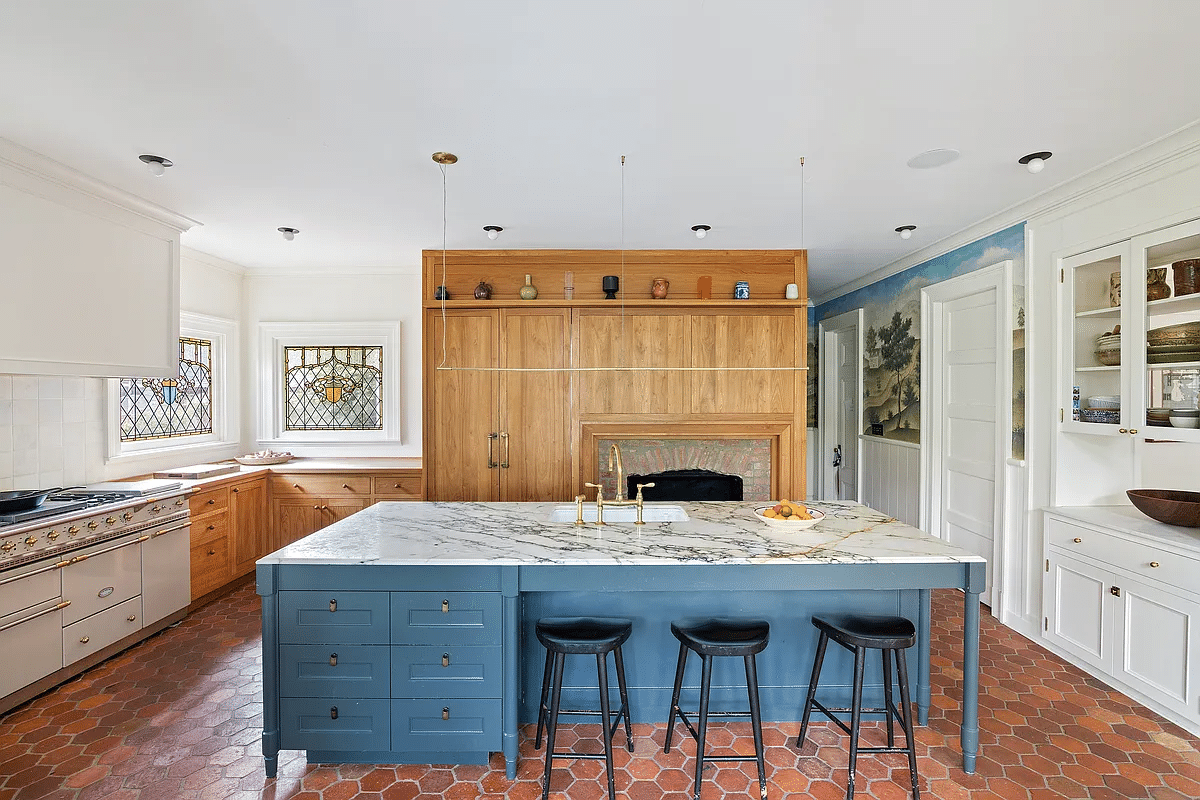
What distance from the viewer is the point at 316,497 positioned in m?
4.79

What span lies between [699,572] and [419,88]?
2023 millimetres

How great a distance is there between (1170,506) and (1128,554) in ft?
0.91

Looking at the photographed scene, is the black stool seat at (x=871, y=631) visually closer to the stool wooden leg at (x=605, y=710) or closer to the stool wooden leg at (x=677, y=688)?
the stool wooden leg at (x=677, y=688)

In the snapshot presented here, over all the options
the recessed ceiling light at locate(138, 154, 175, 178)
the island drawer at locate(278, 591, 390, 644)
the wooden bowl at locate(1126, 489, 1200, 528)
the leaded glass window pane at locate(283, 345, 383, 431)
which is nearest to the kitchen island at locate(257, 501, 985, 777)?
the island drawer at locate(278, 591, 390, 644)

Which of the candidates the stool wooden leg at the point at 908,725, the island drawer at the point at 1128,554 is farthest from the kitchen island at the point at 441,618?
the island drawer at the point at 1128,554

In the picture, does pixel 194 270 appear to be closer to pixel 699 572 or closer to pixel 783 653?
pixel 699 572

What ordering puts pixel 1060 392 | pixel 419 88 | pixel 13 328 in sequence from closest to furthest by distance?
1. pixel 419 88
2. pixel 13 328
3. pixel 1060 392

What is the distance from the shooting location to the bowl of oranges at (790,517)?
8.76 feet

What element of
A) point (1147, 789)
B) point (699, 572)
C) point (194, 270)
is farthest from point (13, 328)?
point (1147, 789)

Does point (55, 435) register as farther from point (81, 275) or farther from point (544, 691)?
point (544, 691)

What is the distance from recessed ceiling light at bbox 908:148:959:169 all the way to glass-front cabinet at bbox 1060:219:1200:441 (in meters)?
0.98

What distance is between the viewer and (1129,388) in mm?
2908

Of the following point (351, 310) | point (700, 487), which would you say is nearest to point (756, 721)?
point (700, 487)

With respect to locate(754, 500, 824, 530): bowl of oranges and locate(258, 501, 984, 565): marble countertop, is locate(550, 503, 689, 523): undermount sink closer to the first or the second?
locate(258, 501, 984, 565): marble countertop
